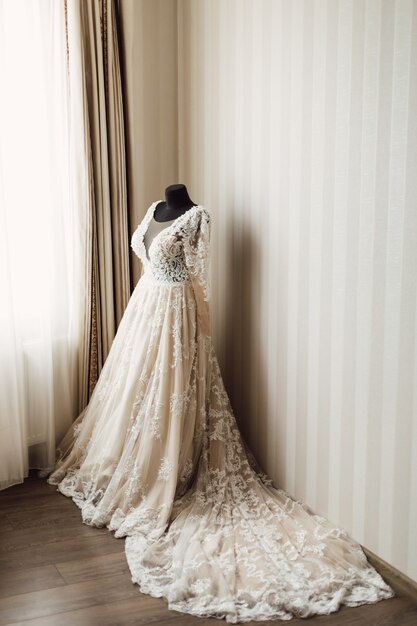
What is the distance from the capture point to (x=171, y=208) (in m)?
3.01

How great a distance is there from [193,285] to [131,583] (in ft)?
3.96

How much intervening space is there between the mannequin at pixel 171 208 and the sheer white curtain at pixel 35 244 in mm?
479

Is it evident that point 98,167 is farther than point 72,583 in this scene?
Yes

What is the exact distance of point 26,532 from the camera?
275 centimetres

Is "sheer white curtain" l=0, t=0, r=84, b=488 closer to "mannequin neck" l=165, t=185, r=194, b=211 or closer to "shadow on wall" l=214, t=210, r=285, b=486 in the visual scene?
"mannequin neck" l=165, t=185, r=194, b=211

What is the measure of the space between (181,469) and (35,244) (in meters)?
1.23

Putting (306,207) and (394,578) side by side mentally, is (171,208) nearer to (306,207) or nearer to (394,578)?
(306,207)

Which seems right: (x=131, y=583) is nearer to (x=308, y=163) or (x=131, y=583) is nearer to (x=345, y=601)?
(x=345, y=601)

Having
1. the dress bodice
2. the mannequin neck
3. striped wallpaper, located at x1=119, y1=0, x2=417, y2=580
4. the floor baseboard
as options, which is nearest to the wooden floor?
the floor baseboard

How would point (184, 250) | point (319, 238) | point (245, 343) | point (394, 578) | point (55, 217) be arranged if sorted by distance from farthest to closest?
point (55, 217) < point (245, 343) < point (184, 250) < point (319, 238) < point (394, 578)

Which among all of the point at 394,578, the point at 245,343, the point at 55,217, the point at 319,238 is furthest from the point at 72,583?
the point at 55,217

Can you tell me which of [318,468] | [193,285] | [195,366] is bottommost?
[318,468]

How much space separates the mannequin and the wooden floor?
4.03 feet

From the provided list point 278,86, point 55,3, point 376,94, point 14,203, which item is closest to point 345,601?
point 376,94
